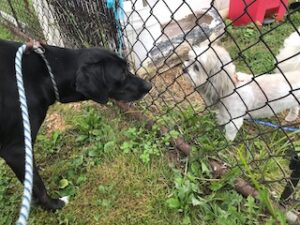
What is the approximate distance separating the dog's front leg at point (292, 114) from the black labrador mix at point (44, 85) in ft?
5.30

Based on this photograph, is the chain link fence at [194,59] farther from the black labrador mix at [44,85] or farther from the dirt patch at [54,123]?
the dirt patch at [54,123]

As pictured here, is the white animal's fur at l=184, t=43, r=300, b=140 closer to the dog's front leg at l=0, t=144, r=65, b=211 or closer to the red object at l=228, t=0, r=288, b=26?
the dog's front leg at l=0, t=144, r=65, b=211

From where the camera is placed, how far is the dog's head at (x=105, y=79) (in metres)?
2.22

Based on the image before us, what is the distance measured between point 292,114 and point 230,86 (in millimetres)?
825

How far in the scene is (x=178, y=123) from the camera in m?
2.92

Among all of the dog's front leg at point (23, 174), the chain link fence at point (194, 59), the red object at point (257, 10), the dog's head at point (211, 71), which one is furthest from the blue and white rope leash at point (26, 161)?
the red object at point (257, 10)

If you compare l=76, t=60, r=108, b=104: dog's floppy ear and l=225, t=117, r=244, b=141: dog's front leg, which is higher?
l=76, t=60, r=108, b=104: dog's floppy ear

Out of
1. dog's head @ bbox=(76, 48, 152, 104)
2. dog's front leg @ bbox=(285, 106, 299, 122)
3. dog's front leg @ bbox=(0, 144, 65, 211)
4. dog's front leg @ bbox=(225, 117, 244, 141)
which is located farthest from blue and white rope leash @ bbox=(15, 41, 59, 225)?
dog's front leg @ bbox=(285, 106, 299, 122)

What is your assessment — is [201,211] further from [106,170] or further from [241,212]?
[106,170]

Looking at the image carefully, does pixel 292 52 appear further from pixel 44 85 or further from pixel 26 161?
pixel 26 161

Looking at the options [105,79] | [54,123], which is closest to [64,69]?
[105,79]

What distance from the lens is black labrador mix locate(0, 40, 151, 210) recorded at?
7.20ft

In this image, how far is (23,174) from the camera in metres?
2.30

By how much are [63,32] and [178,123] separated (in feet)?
5.30
